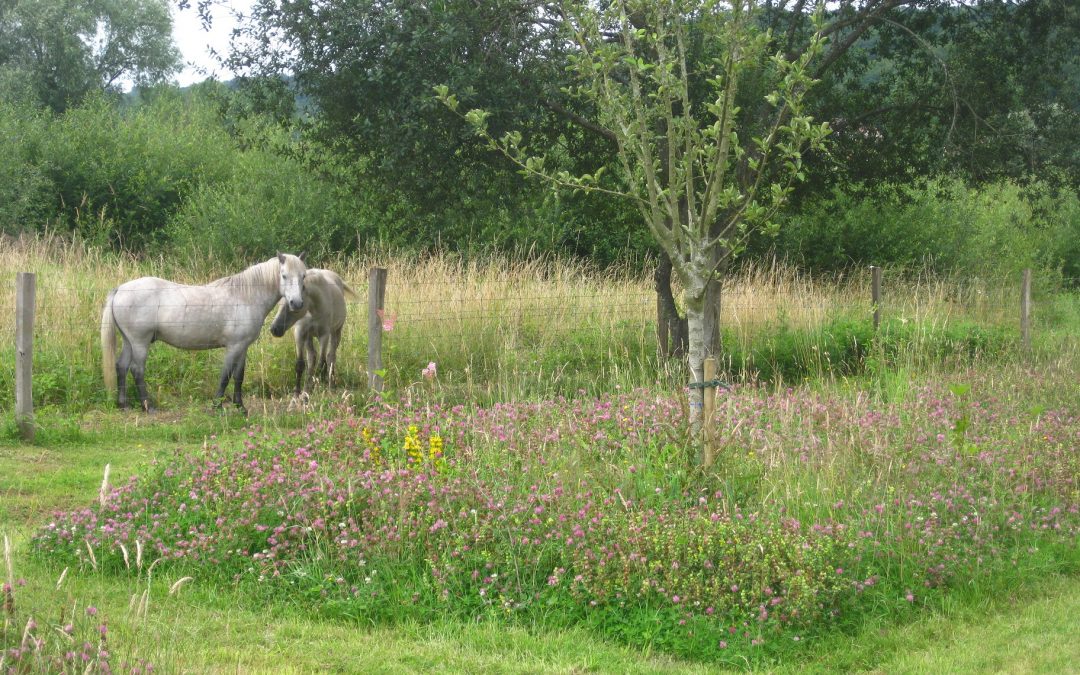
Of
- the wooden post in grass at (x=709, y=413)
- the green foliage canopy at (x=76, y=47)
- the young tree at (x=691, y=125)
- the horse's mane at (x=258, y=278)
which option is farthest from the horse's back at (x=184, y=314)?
the green foliage canopy at (x=76, y=47)

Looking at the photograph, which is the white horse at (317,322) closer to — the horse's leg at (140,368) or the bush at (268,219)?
the horse's leg at (140,368)

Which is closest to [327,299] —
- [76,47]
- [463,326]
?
[463,326]

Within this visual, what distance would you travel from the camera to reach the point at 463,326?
41.8ft

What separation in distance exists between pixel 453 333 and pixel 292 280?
8.41ft

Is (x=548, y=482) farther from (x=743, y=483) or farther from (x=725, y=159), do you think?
(x=725, y=159)

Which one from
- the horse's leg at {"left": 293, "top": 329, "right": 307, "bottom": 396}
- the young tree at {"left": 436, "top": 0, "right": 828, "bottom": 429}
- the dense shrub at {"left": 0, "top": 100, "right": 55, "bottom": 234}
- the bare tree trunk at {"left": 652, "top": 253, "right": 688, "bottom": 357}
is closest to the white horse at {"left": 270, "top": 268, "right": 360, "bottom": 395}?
the horse's leg at {"left": 293, "top": 329, "right": 307, "bottom": 396}

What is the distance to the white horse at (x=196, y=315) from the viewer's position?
420 inches

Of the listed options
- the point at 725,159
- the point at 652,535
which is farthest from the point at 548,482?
the point at 725,159

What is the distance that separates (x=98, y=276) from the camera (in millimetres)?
13359

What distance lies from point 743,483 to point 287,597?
279 centimetres

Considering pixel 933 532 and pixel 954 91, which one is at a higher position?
pixel 954 91

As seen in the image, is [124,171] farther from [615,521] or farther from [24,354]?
[615,521]

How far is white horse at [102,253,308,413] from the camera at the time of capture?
10.7m

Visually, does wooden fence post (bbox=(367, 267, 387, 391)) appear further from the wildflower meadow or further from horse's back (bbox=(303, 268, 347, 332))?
the wildflower meadow
